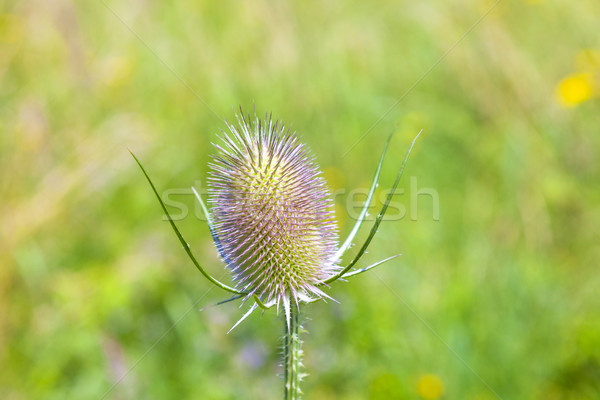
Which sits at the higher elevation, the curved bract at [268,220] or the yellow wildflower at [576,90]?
the yellow wildflower at [576,90]

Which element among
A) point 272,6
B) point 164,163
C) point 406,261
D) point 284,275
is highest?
point 272,6

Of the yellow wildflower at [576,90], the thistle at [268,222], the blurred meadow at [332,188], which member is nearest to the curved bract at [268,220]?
the thistle at [268,222]

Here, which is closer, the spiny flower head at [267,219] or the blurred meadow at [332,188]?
the spiny flower head at [267,219]

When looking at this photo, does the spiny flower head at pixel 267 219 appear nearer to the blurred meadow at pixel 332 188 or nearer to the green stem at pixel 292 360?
the green stem at pixel 292 360

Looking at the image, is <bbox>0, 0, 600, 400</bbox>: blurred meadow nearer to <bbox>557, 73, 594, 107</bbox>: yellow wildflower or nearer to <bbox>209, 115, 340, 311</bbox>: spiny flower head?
<bbox>557, 73, 594, 107</bbox>: yellow wildflower

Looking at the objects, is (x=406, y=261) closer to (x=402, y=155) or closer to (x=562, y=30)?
(x=402, y=155)

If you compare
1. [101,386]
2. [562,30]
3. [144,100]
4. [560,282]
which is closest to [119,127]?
[144,100]

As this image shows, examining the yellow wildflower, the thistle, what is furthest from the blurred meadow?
the thistle

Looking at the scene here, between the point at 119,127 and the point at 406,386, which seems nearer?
the point at 406,386
